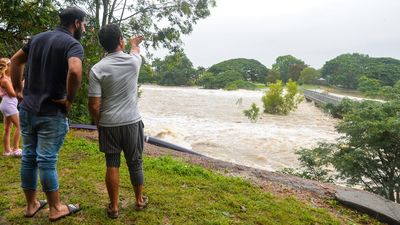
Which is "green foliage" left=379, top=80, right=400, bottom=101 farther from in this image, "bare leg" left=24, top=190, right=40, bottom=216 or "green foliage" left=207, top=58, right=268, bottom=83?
"green foliage" left=207, top=58, right=268, bottom=83

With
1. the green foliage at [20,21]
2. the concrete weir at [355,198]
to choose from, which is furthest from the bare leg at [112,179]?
the green foliage at [20,21]

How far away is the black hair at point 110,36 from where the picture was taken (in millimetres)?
2596

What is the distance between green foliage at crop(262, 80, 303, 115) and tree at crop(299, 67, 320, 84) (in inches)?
1922

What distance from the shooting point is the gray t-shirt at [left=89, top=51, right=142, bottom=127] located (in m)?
2.55

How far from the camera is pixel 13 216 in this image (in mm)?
2828

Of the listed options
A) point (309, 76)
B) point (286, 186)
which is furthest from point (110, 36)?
point (309, 76)

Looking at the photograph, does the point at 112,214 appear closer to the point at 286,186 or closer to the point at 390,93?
the point at 286,186

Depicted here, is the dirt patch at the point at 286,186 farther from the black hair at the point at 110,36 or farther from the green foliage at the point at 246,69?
the green foliage at the point at 246,69

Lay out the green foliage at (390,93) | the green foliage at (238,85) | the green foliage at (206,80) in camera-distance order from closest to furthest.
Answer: the green foliage at (390,93) → the green foliage at (238,85) → the green foliage at (206,80)

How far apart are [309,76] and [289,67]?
26.0 ft

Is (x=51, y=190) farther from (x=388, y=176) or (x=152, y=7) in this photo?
(x=152, y=7)

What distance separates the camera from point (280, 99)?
1101 inches

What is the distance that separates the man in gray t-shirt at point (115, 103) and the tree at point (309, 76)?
75.7 m

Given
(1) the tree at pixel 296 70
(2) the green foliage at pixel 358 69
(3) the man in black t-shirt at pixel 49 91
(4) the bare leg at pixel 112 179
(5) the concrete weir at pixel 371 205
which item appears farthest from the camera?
(1) the tree at pixel 296 70
